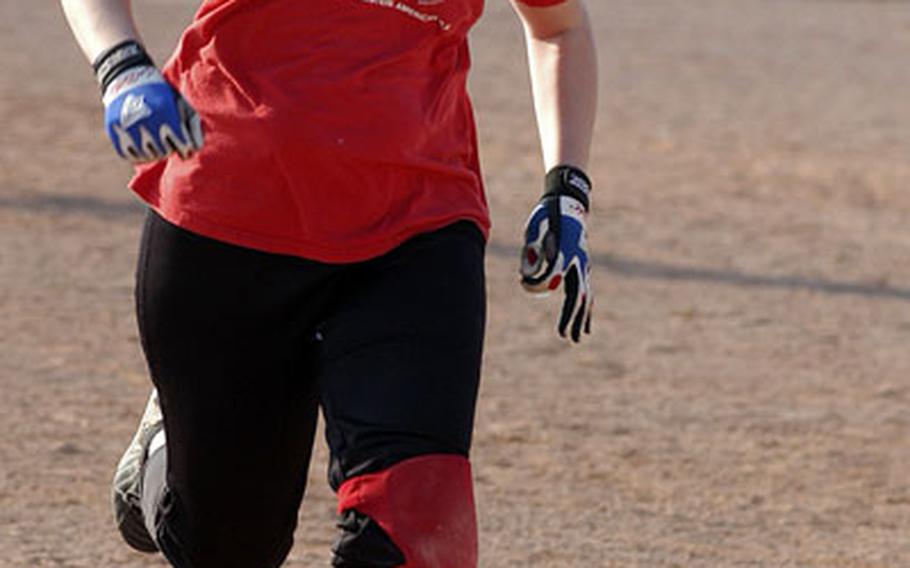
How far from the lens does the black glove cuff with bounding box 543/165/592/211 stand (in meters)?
4.04

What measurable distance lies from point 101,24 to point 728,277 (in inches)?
245

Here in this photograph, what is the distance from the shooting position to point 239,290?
3717 mm

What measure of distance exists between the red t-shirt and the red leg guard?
39 centimetres

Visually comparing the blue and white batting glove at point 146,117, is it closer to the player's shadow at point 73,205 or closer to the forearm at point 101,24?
the forearm at point 101,24

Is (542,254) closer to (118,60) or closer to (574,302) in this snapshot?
(574,302)

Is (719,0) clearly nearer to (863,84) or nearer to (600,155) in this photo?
(863,84)

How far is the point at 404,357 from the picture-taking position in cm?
359

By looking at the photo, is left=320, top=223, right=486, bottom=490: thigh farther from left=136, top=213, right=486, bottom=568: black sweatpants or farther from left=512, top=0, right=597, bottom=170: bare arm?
left=512, top=0, right=597, bottom=170: bare arm

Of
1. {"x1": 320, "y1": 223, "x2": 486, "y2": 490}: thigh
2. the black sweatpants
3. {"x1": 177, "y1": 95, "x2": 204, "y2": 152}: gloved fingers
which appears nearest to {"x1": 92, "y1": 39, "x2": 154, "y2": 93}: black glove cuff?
{"x1": 177, "y1": 95, "x2": 204, "y2": 152}: gloved fingers

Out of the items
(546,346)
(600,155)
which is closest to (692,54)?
(600,155)

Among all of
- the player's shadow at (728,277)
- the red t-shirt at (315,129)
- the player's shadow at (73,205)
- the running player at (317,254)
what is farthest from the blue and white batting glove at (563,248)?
the player's shadow at (73,205)

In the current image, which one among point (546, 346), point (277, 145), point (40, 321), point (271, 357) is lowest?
point (546, 346)

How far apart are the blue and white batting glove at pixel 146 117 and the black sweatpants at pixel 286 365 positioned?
1.06ft

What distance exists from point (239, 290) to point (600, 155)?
924cm
